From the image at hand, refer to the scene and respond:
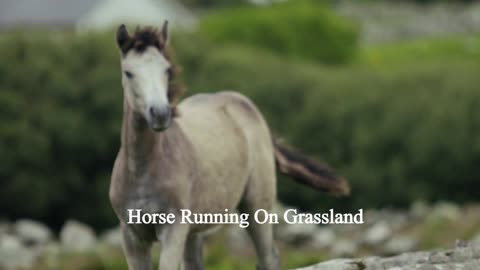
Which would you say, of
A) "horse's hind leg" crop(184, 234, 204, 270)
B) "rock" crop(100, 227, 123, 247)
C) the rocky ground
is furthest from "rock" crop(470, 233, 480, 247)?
"rock" crop(100, 227, 123, 247)

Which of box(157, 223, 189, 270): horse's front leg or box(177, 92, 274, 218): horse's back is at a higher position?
box(177, 92, 274, 218): horse's back

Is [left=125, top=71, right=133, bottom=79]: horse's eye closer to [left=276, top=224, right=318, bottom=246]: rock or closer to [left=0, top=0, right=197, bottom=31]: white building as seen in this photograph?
[left=276, top=224, right=318, bottom=246]: rock

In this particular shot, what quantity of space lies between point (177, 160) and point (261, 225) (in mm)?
1108

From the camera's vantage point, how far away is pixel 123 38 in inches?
236

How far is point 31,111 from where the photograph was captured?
18.0 m

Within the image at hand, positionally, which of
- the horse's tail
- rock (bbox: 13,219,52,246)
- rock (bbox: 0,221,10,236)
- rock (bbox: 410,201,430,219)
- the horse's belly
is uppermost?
the horse's belly

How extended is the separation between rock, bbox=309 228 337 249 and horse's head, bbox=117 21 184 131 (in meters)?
10.2

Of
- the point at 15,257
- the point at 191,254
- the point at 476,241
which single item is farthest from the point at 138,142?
the point at 15,257

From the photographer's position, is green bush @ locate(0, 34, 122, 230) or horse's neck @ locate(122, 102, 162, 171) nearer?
horse's neck @ locate(122, 102, 162, 171)

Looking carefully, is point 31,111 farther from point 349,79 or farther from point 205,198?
point 205,198

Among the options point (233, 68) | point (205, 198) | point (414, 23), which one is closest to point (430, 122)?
point (233, 68)

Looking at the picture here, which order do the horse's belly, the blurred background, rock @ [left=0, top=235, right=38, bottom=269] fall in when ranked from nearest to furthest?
the horse's belly, rock @ [left=0, top=235, right=38, bottom=269], the blurred background

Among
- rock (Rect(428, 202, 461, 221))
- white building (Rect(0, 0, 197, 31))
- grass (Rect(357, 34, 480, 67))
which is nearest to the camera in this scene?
rock (Rect(428, 202, 461, 221))

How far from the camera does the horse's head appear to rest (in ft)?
18.6
